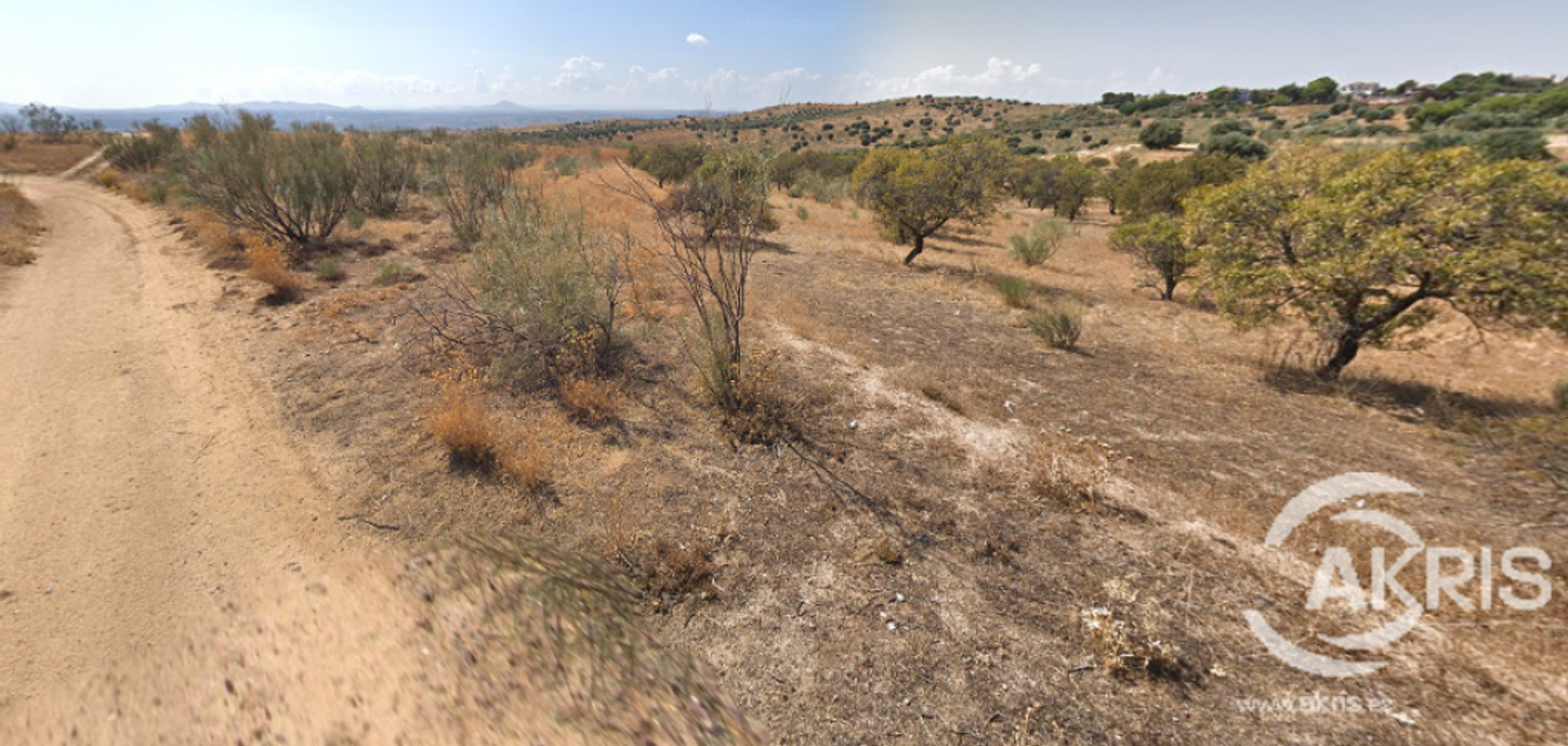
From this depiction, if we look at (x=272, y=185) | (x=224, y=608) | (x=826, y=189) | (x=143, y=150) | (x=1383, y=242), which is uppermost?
(x=143, y=150)

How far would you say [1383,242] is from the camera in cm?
599

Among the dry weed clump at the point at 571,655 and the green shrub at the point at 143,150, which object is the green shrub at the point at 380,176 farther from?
the dry weed clump at the point at 571,655

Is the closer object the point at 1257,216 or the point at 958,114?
the point at 1257,216

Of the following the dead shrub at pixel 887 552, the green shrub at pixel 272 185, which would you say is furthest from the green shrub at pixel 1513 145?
the green shrub at pixel 272 185

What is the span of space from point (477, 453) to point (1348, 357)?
1090 centimetres

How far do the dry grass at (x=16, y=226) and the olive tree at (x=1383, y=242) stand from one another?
924 inches

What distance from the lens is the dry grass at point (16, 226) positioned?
11.4 m

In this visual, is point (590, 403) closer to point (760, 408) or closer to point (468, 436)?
point (468, 436)

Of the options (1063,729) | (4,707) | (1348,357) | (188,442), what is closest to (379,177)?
(188,442)

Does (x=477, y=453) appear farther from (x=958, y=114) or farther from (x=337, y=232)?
(x=958, y=114)

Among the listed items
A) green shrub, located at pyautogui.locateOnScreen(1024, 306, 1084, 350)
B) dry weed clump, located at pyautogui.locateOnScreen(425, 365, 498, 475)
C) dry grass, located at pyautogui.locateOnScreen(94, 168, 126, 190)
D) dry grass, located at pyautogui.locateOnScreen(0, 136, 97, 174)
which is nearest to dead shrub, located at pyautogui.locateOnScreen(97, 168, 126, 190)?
dry grass, located at pyautogui.locateOnScreen(94, 168, 126, 190)

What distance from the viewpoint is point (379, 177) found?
58.8 ft

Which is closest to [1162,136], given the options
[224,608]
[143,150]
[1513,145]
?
[1513,145]

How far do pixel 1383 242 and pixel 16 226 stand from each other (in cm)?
2837
